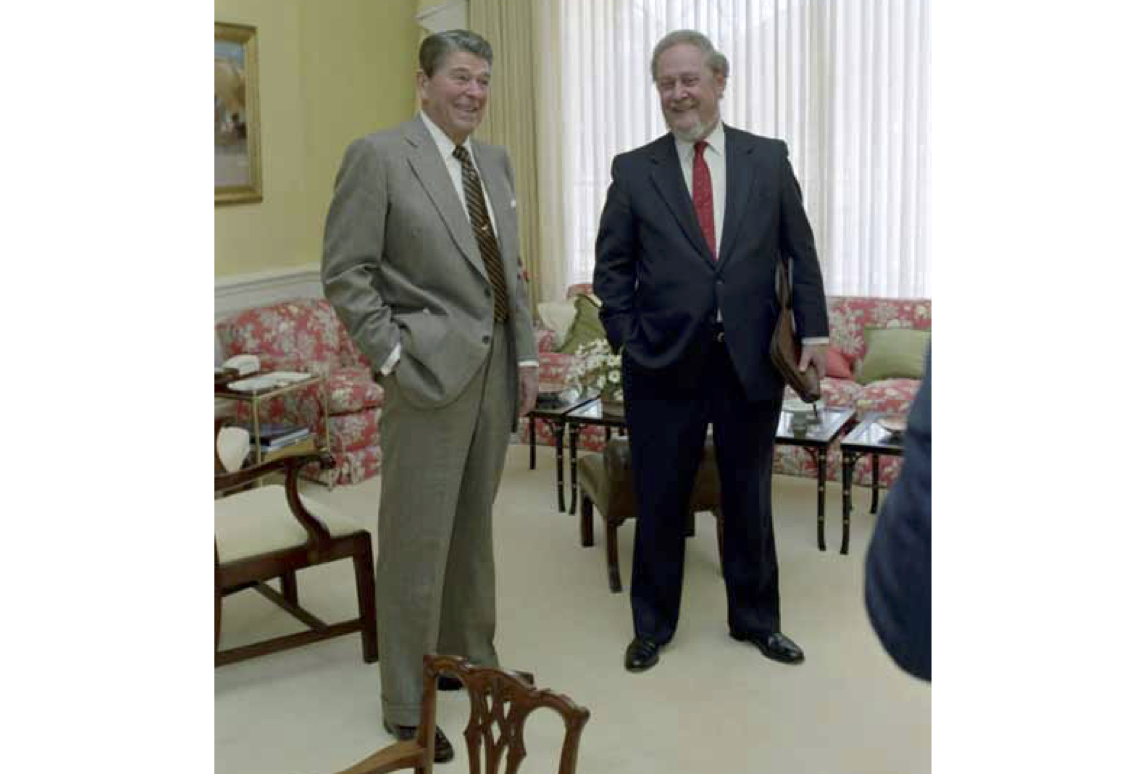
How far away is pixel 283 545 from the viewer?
12.0ft

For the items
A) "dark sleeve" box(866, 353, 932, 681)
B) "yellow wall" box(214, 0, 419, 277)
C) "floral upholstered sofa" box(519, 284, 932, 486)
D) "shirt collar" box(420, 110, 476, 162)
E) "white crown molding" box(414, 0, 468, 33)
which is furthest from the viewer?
"white crown molding" box(414, 0, 468, 33)

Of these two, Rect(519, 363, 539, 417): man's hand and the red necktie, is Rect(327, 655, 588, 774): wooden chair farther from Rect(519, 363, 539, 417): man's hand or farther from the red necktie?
the red necktie

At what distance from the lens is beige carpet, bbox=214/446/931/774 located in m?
3.20

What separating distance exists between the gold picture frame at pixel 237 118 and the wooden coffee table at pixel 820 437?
344 centimetres

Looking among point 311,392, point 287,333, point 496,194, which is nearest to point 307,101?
point 287,333

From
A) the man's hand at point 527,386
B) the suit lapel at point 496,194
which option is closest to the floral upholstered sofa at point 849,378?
the man's hand at point 527,386

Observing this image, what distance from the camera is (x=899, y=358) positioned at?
20.6 ft

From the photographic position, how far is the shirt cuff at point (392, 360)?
298 cm

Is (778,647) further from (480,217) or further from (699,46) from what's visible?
(699,46)

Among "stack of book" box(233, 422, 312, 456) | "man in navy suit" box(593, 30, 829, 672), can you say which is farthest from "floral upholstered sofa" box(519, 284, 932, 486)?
"man in navy suit" box(593, 30, 829, 672)

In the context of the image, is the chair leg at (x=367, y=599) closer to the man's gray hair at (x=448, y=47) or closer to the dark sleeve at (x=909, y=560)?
the man's gray hair at (x=448, y=47)

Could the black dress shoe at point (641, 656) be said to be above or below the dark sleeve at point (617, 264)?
below

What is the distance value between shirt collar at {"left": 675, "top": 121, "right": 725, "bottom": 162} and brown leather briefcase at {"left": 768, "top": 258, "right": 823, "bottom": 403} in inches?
15.4

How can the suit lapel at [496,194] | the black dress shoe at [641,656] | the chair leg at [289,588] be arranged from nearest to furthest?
the suit lapel at [496,194]
the black dress shoe at [641,656]
the chair leg at [289,588]
